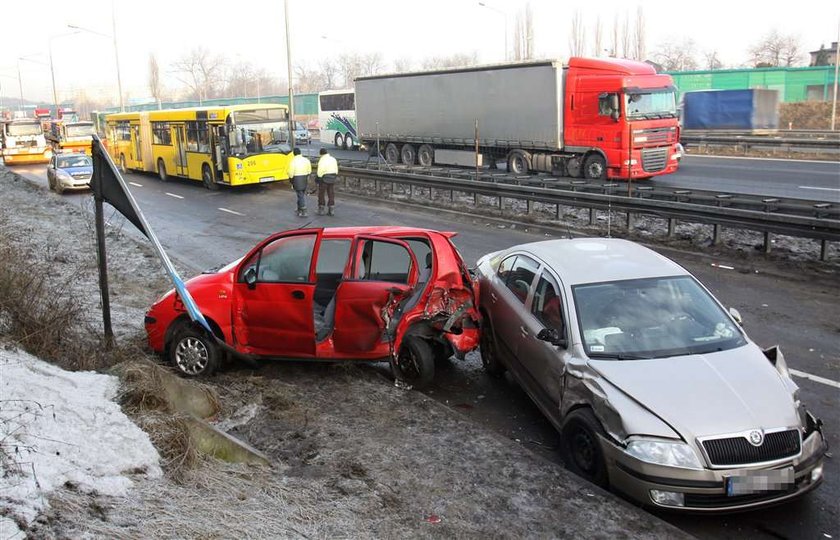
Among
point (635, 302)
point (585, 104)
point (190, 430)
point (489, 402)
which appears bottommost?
point (489, 402)

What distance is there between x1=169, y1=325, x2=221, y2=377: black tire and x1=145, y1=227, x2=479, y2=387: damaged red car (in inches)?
0.4

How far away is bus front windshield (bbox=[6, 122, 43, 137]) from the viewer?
1686 inches

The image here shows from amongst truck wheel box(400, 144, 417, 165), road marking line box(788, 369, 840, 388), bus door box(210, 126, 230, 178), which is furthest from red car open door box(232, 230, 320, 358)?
truck wheel box(400, 144, 417, 165)

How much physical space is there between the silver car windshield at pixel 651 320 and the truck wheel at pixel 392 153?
28.1 m

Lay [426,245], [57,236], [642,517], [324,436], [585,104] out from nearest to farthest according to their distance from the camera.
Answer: [642,517], [324,436], [426,245], [57,236], [585,104]

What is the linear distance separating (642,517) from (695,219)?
10.2 m

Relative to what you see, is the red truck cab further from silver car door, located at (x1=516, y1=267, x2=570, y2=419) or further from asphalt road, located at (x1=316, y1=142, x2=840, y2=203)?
silver car door, located at (x1=516, y1=267, x2=570, y2=419)

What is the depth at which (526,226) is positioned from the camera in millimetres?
17031

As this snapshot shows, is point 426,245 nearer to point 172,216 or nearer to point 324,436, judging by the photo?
point 324,436

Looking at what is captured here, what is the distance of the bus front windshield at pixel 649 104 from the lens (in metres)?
22.9

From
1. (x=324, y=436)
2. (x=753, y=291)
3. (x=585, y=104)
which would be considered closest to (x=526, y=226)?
(x=753, y=291)

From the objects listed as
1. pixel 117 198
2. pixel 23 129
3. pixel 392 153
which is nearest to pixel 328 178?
pixel 117 198

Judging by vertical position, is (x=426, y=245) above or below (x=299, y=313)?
above

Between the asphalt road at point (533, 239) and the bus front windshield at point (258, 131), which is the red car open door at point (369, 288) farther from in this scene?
the bus front windshield at point (258, 131)
